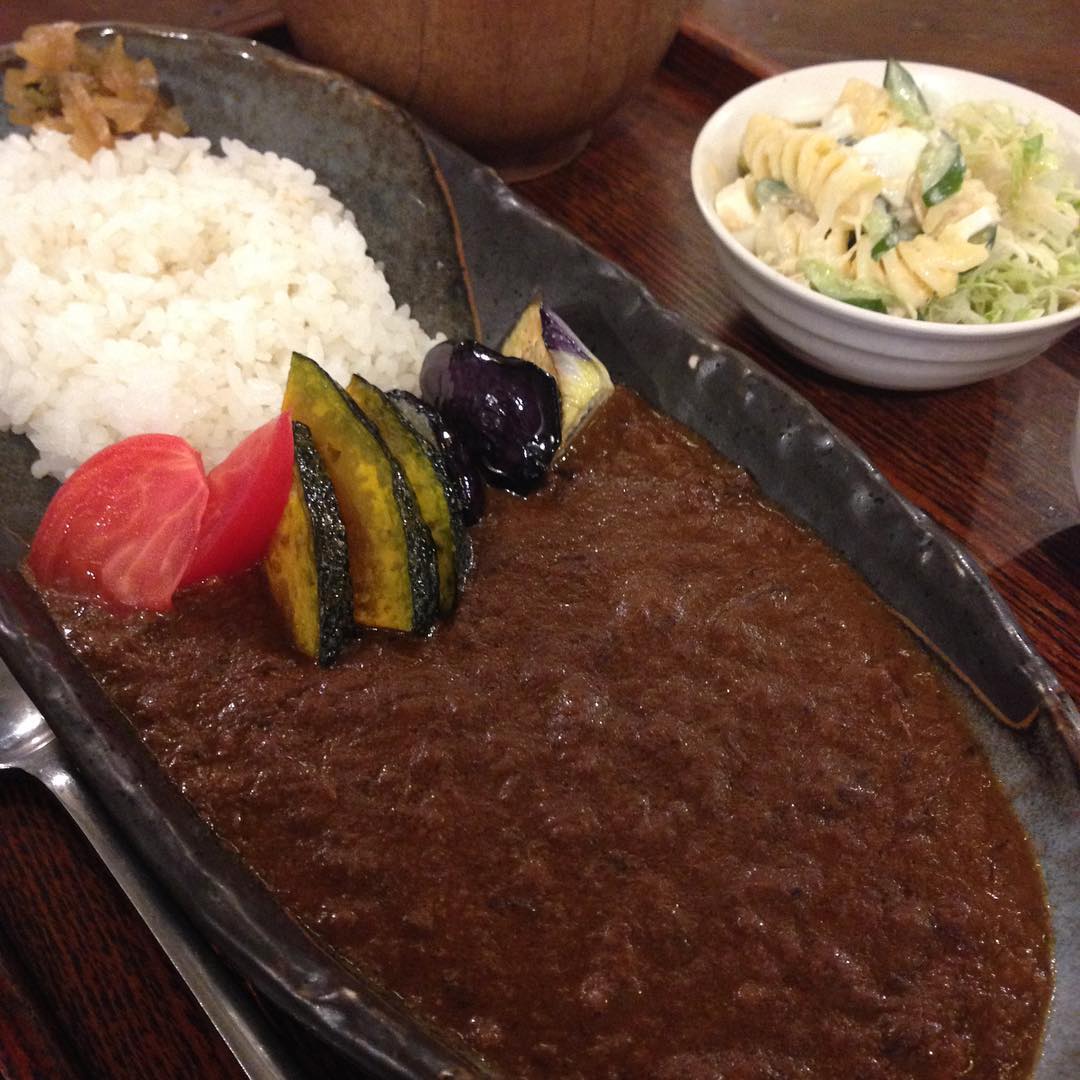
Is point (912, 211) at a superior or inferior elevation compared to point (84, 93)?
inferior

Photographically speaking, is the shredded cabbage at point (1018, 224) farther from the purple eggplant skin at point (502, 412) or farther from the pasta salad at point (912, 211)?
the purple eggplant skin at point (502, 412)

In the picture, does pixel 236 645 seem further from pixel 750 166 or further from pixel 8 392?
pixel 750 166

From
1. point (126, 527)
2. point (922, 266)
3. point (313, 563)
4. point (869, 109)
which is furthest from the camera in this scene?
point (869, 109)

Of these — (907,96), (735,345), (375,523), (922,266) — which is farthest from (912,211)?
(375,523)

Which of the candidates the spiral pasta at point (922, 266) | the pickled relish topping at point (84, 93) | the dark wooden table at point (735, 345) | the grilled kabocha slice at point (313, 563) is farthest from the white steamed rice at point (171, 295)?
the spiral pasta at point (922, 266)

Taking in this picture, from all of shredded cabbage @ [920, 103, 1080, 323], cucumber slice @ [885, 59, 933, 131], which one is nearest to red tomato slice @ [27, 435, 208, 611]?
shredded cabbage @ [920, 103, 1080, 323]

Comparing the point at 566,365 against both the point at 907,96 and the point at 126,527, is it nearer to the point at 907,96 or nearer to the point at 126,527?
the point at 126,527

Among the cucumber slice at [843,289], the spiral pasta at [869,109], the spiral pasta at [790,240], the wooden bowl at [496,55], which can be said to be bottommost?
the cucumber slice at [843,289]
